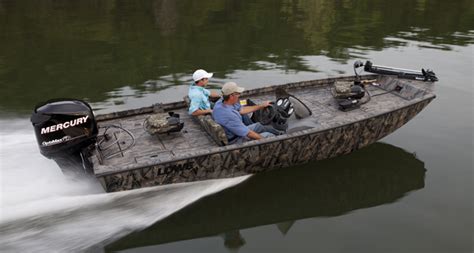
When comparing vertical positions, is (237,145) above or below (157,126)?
below

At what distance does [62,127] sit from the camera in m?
6.68

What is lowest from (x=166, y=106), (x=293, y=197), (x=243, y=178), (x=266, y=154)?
(x=293, y=197)

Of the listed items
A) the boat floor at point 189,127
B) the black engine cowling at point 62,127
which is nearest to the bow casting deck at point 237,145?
the boat floor at point 189,127

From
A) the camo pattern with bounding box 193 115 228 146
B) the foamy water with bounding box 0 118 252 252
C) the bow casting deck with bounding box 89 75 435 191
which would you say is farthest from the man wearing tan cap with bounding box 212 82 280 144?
the foamy water with bounding box 0 118 252 252

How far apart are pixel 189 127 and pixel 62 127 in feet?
8.51

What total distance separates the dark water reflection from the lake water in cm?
11

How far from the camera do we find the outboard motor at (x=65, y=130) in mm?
6566

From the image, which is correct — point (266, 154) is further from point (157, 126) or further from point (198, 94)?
point (157, 126)

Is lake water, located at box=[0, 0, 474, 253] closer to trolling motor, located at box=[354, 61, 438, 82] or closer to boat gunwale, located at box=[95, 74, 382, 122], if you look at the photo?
trolling motor, located at box=[354, 61, 438, 82]

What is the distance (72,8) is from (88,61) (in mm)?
13376

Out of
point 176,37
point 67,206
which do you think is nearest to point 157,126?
point 67,206

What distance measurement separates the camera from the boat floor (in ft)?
23.7

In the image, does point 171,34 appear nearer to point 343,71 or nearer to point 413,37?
point 343,71

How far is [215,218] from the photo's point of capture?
23.0 feet
